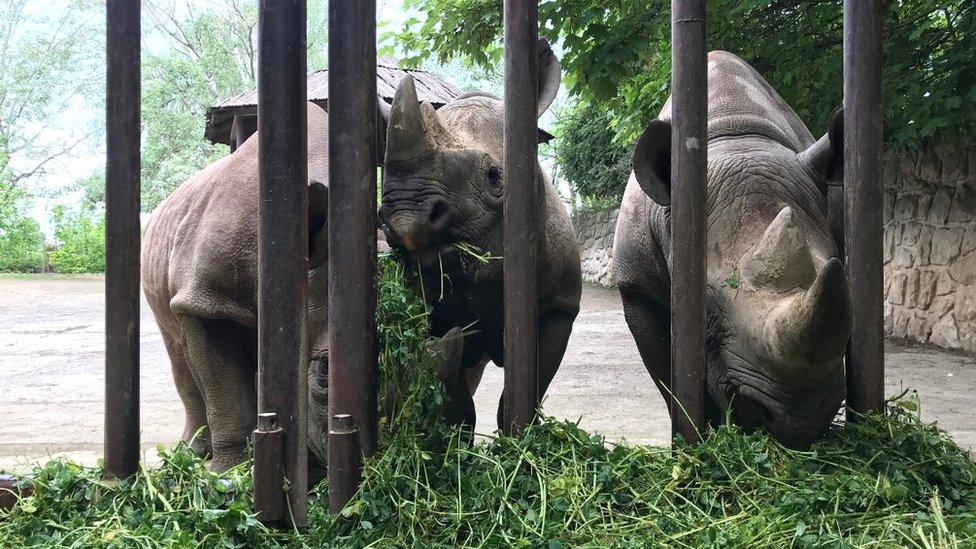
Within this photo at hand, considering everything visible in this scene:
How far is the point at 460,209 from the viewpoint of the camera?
287 centimetres

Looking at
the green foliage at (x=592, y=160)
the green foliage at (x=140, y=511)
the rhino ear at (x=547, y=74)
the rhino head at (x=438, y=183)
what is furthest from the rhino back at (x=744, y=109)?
the green foliage at (x=592, y=160)

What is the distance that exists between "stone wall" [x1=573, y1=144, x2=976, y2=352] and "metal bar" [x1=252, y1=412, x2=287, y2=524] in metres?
8.54

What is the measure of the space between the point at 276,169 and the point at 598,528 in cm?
114

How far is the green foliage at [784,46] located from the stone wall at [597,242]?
11.1m

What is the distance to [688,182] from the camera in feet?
8.19

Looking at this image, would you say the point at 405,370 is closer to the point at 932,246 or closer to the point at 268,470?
the point at 268,470

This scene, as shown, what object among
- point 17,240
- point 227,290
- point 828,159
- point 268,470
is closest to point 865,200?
point 828,159

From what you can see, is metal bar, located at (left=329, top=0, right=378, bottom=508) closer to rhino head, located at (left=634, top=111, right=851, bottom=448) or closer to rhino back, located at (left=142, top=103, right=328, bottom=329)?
rhino head, located at (left=634, top=111, right=851, bottom=448)

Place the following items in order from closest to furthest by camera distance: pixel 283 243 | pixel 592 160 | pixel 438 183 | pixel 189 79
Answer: pixel 283 243 < pixel 438 183 < pixel 592 160 < pixel 189 79

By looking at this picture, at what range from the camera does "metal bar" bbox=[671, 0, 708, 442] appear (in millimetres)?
2479

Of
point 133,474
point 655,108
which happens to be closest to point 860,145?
point 133,474

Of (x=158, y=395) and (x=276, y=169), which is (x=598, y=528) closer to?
(x=276, y=169)

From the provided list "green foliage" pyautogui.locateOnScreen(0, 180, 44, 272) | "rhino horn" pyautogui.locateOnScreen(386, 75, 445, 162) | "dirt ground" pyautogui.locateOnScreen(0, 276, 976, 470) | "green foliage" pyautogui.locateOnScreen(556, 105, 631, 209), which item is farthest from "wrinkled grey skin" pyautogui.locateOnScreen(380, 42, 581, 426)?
"green foliage" pyautogui.locateOnScreen(0, 180, 44, 272)

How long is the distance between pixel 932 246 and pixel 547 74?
25.4 ft
